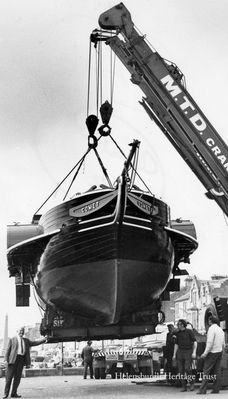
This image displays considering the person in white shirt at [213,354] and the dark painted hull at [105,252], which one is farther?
the dark painted hull at [105,252]

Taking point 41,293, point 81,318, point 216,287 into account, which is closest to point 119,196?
point 81,318

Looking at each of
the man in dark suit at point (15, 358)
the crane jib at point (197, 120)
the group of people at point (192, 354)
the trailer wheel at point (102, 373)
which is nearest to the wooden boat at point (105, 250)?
the group of people at point (192, 354)

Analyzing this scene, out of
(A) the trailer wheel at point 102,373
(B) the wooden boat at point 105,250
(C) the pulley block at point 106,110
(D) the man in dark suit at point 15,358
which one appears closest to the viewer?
(D) the man in dark suit at point 15,358

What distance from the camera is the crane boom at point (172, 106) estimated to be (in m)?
11.4

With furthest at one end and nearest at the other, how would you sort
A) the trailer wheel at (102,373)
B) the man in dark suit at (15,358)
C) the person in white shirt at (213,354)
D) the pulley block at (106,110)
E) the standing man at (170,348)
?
the trailer wheel at (102,373) → the standing man at (170,348) → the pulley block at (106,110) → the man in dark suit at (15,358) → the person in white shirt at (213,354)

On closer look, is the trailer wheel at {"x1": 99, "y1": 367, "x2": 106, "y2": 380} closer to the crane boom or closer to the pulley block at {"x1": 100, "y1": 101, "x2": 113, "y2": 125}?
the crane boom

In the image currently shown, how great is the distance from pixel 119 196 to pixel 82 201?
51.2 inches

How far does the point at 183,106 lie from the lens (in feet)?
38.2

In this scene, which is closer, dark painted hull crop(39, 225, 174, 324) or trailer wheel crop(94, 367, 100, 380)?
dark painted hull crop(39, 225, 174, 324)

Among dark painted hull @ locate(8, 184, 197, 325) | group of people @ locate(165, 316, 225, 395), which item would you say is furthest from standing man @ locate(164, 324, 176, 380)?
dark painted hull @ locate(8, 184, 197, 325)

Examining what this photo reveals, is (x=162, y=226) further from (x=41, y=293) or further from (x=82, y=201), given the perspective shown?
(x=41, y=293)

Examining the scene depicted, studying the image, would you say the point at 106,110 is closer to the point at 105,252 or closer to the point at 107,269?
the point at 105,252

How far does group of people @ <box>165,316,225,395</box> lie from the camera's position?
9.39 meters

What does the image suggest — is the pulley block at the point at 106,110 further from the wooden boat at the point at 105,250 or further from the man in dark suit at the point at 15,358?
the man in dark suit at the point at 15,358
